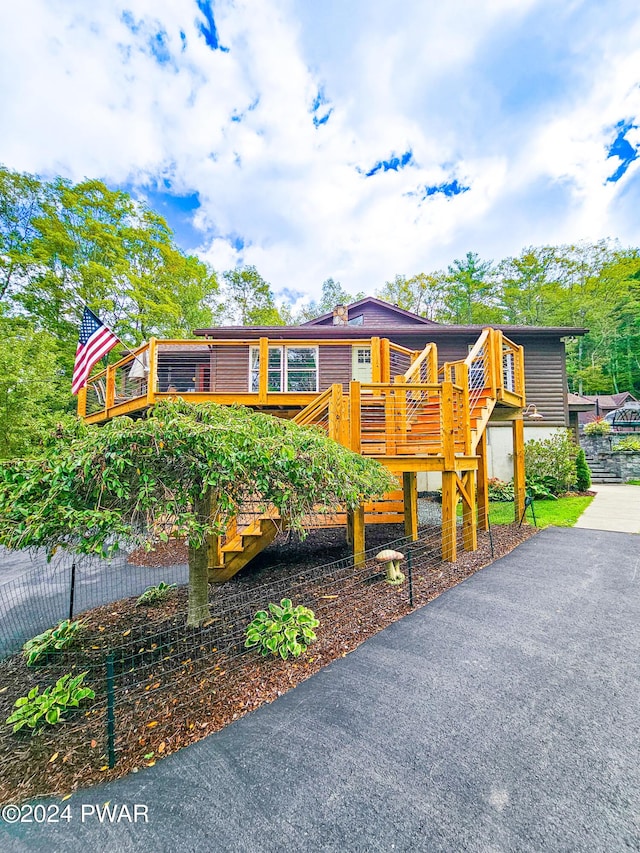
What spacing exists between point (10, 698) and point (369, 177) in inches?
901

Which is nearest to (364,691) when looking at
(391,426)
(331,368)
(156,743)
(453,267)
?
(156,743)

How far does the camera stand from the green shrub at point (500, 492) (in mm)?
10734

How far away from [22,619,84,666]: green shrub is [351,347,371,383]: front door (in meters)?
10.3

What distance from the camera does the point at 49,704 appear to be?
2.50 metres

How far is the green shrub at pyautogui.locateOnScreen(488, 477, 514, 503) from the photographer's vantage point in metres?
10.7

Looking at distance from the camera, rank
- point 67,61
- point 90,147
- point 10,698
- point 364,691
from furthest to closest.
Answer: point 90,147 → point 67,61 → point 10,698 → point 364,691

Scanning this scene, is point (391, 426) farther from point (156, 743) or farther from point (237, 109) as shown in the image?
point (237, 109)

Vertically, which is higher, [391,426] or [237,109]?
[237,109]

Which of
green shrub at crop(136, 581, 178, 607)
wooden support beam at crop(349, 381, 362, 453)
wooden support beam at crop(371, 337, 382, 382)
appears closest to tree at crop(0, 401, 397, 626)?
wooden support beam at crop(349, 381, 362, 453)

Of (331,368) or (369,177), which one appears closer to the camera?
(331,368)

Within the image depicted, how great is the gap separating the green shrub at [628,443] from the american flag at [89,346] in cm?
1690

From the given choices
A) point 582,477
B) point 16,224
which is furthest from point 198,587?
point 16,224

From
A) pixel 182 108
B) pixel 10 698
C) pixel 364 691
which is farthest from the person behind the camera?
pixel 182 108

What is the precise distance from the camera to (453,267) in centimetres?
2672
